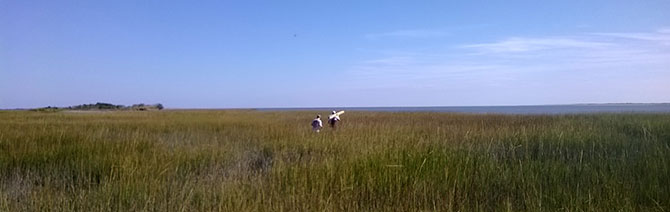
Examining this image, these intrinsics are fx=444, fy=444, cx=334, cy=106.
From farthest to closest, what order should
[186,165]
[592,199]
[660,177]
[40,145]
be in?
[40,145] < [186,165] < [660,177] < [592,199]

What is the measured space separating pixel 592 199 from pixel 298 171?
290 cm

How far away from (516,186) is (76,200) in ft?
14.1

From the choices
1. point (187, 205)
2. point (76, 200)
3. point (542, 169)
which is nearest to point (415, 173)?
point (542, 169)

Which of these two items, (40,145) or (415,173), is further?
(40,145)

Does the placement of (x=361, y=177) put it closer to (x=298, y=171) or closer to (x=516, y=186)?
(x=298, y=171)

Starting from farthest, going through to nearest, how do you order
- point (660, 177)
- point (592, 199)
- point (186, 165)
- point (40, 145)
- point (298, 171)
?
1. point (40, 145)
2. point (186, 165)
3. point (298, 171)
4. point (660, 177)
5. point (592, 199)

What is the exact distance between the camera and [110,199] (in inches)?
→ 160

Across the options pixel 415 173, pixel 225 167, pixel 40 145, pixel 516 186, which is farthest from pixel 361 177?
pixel 40 145

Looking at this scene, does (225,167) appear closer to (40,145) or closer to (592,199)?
(40,145)

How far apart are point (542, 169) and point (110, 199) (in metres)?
4.58

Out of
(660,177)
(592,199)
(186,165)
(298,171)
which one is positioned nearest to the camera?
(592,199)

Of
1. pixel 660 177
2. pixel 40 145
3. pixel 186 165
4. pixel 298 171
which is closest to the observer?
pixel 660 177

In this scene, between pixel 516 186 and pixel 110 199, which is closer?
pixel 110 199

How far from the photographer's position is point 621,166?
530cm
